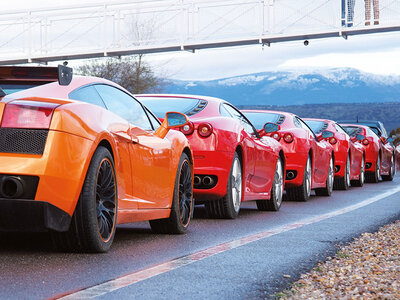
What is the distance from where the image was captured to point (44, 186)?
5289mm

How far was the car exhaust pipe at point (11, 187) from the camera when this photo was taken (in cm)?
523

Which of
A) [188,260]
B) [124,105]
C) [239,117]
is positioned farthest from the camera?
[239,117]

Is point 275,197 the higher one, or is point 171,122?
point 171,122

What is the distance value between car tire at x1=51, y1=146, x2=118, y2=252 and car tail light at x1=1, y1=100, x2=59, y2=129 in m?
0.50

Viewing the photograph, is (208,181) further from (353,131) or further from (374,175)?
(374,175)

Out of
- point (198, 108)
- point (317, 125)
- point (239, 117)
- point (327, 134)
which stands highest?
point (198, 108)

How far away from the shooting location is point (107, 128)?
6008 mm

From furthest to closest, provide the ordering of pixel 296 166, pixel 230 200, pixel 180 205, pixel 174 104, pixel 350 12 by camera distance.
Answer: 1. pixel 350 12
2. pixel 296 166
3. pixel 174 104
4. pixel 230 200
5. pixel 180 205

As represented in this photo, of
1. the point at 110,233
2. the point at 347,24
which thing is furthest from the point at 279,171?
the point at 347,24

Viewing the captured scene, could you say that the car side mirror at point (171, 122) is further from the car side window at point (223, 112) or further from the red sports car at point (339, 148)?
the red sports car at point (339, 148)

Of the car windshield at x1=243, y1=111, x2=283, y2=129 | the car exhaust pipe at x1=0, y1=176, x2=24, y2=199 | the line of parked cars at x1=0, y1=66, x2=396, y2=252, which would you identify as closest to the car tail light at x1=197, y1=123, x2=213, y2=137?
the line of parked cars at x1=0, y1=66, x2=396, y2=252

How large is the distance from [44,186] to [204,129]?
415 centimetres

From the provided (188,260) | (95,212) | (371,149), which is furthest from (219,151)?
(371,149)

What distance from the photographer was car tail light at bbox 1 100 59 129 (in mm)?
5332
